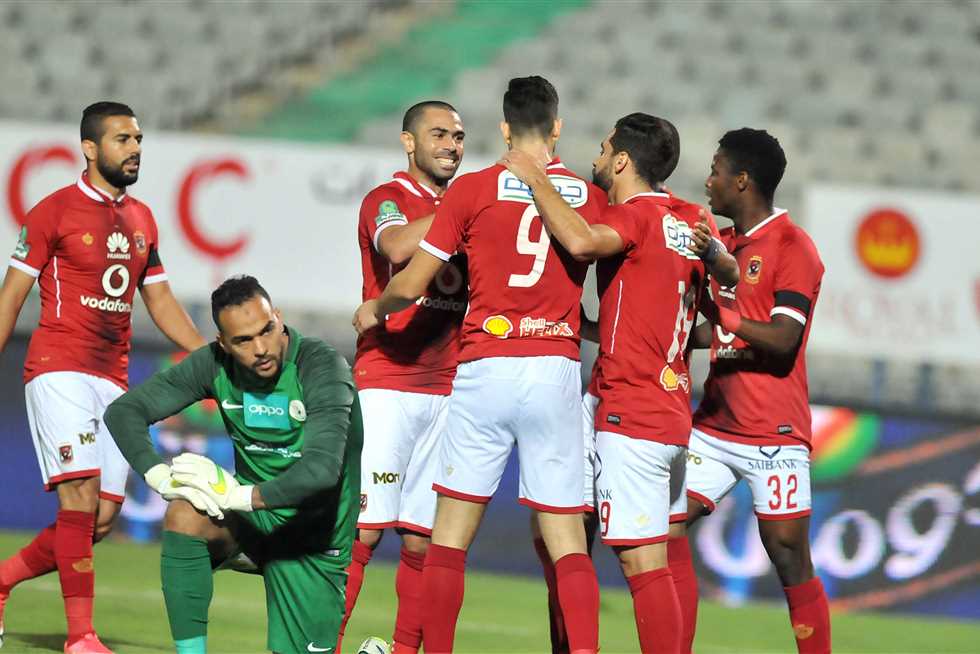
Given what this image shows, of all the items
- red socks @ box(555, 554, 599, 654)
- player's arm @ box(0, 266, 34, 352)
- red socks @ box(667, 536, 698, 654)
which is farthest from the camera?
player's arm @ box(0, 266, 34, 352)

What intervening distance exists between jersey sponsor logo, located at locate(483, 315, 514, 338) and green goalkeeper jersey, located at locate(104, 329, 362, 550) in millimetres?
541

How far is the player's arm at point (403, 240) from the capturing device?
224 inches

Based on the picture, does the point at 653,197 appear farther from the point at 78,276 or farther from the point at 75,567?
the point at 75,567

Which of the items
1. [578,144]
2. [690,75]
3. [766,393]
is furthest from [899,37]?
[766,393]

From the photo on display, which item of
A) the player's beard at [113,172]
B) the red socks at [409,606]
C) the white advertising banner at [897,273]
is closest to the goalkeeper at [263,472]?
the red socks at [409,606]

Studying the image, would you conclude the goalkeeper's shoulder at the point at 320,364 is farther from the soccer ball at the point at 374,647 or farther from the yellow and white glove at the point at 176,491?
the soccer ball at the point at 374,647

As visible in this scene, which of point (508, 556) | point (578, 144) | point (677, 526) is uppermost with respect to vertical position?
point (578, 144)

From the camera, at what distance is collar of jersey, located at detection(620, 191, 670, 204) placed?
17.9 ft

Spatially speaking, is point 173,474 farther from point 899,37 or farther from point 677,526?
point 899,37

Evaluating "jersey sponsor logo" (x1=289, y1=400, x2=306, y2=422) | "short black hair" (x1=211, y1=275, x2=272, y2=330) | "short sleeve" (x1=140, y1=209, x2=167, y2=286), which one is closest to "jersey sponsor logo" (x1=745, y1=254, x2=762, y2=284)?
"jersey sponsor logo" (x1=289, y1=400, x2=306, y2=422)

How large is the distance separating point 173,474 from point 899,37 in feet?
46.1

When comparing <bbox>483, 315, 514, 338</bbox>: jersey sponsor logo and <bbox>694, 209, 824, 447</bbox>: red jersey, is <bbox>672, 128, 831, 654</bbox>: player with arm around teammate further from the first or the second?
<bbox>483, 315, 514, 338</bbox>: jersey sponsor logo

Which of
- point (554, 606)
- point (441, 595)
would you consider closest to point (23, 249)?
point (441, 595)

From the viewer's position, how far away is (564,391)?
5.36 metres
